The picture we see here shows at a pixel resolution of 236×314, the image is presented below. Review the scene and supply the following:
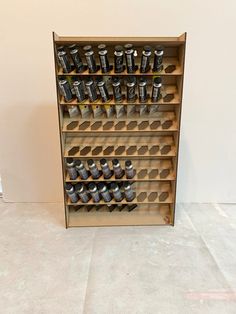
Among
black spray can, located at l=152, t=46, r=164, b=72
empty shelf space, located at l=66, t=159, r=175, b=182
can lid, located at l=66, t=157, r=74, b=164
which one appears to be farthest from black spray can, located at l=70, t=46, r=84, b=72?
empty shelf space, located at l=66, t=159, r=175, b=182

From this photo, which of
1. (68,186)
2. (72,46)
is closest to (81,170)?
(68,186)

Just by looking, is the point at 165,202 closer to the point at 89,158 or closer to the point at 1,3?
the point at 89,158

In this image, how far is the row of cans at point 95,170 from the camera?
2211 mm

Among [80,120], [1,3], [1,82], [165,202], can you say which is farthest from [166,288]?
[1,3]

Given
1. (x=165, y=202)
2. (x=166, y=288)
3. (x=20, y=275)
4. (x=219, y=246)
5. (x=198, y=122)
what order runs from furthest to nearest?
(x=198, y=122) → (x=165, y=202) → (x=219, y=246) → (x=20, y=275) → (x=166, y=288)

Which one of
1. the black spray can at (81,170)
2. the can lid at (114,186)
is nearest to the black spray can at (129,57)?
the black spray can at (81,170)

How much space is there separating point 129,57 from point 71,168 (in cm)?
102

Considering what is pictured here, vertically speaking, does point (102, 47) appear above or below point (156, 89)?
above

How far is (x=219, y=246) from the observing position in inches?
82.1

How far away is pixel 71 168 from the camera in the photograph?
221cm

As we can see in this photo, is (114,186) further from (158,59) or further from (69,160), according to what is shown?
(158,59)

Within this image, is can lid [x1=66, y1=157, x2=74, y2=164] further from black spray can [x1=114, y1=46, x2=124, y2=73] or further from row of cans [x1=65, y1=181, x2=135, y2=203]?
black spray can [x1=114, y1=46, x2=124, y2=73]

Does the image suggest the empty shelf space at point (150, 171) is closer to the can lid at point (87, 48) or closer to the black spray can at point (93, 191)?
the black spray can at point (93, 191)

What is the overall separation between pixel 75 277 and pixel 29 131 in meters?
1.51
